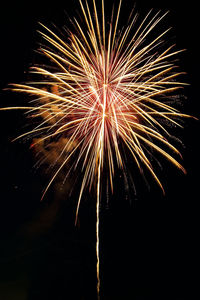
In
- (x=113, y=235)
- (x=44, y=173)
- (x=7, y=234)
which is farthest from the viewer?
(x=113, y=235)

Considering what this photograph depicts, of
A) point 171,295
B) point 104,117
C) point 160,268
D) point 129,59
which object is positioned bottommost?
point 171,295

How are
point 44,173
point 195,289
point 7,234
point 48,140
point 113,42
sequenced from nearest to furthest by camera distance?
point 113,42
point 48,140
point 44,173
point 195,289
point 7,234

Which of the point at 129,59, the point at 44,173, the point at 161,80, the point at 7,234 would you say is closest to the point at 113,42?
the point at 129,59

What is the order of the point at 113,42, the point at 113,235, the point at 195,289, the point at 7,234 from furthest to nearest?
the point at 113,235 < the point at 7,234 < the point at 195,289 < the point at 113,42

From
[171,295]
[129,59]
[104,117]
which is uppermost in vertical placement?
[129,59]

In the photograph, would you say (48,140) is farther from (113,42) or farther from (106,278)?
(106,278)

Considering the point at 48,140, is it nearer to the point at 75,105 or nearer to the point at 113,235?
the point at 75,105

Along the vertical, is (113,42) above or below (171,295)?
above

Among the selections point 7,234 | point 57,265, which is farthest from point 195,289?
point 7,234

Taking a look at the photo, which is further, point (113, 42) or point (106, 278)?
point (106, 278)
